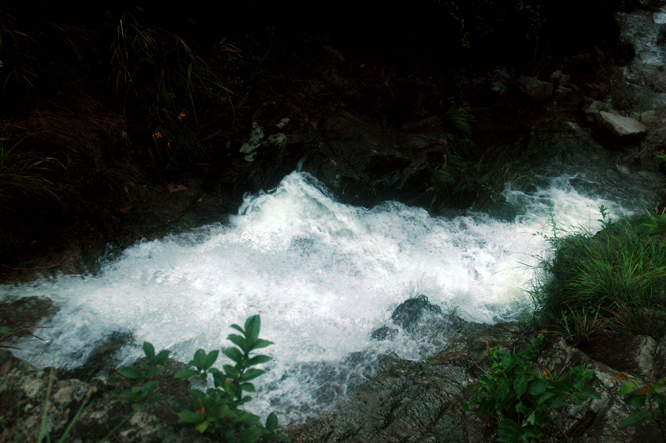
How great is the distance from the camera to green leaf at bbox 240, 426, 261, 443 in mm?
1318

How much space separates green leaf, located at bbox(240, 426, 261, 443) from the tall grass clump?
2344 millimetres

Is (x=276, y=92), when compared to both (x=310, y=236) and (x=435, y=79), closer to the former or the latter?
(x=310, y=236)

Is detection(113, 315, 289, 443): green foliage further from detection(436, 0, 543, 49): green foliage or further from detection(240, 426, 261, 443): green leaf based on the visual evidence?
detection(436, 0, 543, 49): green foliage

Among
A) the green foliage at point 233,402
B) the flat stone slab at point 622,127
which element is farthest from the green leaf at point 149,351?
the flat stone slab at point 622,127

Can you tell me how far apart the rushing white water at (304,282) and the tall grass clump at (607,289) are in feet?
1.08

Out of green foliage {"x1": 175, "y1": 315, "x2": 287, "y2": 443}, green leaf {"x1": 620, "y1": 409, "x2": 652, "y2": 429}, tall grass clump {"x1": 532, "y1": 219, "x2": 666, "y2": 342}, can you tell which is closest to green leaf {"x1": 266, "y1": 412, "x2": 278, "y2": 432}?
green foliage {"x1": 175, "y1": 315, "x2": 287, "y2": 443}

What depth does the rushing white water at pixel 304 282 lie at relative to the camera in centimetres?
254

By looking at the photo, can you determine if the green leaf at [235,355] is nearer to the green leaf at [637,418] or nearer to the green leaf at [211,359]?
the green leaf at [211,359]

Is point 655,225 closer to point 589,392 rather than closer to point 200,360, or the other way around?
point 589,392

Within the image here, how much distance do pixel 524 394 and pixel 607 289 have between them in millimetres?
1539

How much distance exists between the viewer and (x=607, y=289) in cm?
272

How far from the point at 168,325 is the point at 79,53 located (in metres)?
2.61

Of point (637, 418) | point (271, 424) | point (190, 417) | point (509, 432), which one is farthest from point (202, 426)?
point (637, 418)

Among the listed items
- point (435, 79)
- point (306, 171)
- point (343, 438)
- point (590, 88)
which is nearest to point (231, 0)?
point (306, 171)
